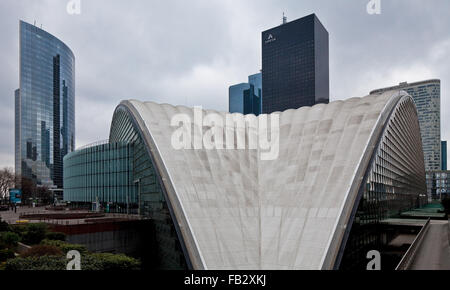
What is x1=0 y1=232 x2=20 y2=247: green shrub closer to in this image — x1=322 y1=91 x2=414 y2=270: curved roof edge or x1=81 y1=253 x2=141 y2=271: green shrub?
x1=81 y1=253 x2=141 y2=271: green shrub

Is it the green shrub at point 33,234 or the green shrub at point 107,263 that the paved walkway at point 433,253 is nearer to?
the green shrub at point 107,263

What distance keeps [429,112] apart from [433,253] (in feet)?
531

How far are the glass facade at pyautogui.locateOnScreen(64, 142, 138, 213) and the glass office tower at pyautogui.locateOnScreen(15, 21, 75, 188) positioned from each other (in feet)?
228

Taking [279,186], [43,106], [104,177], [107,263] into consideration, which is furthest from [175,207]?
[43,106]

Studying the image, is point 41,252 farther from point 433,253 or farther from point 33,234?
point 433,253

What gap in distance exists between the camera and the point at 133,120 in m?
30.7

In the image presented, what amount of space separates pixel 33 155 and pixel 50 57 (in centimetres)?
4803

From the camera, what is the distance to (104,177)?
49.0 metres

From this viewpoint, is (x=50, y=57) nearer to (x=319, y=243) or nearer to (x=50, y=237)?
(x=50, y=237)

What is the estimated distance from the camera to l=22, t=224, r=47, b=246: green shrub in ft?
77.2

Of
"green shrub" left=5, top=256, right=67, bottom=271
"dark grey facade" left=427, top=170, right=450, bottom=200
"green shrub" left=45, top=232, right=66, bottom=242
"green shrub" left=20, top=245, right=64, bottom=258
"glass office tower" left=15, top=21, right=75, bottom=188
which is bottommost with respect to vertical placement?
"dark grey facade" left=427, top=170, right=450, bottom=200

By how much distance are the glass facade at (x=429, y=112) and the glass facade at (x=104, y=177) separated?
422 ft

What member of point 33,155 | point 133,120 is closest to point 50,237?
point 133,120

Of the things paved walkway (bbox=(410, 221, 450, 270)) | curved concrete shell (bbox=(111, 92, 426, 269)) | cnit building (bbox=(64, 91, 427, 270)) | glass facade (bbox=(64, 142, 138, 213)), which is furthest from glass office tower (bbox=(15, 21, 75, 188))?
paved walkway (bbox=(410, 221, 450, 270))
